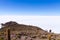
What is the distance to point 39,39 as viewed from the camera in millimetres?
34562

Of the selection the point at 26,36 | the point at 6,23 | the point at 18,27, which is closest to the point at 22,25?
the point at 18,27

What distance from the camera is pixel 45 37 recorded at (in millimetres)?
34281

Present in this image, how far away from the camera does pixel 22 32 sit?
3881cm

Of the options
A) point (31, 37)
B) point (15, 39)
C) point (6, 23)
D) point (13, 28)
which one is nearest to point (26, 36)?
point (31, 37)

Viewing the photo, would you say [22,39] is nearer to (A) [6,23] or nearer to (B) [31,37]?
(B) [31,37]

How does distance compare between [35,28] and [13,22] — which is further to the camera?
[13,22]

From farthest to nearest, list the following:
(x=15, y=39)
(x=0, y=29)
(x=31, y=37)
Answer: (x=0, y=29)
(x=31, y=37)
(x=15, y=39)

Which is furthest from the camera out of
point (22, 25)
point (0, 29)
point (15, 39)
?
point (22, 25)

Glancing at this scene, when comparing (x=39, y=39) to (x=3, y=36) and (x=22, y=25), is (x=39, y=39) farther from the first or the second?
(x=22, y=25)

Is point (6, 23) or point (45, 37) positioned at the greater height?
point (6, 23)

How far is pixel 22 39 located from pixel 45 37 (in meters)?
5.12

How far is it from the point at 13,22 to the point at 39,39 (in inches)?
649

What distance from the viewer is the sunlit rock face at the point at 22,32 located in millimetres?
34469

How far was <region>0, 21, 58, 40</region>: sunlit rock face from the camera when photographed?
34469 millimetres
